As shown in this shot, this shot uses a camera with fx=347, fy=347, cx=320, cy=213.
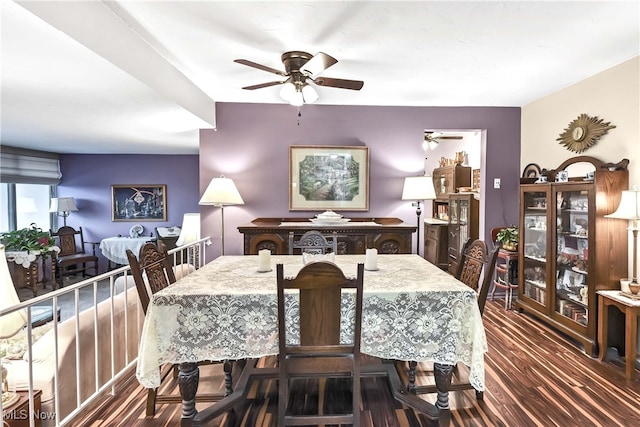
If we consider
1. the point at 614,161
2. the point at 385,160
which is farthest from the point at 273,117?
the point at 614,161

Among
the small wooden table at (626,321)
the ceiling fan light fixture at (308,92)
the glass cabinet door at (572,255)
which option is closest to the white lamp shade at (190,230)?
the ceiling fan light fixture at (308,92)

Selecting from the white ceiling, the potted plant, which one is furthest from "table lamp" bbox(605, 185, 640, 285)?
the potted plant

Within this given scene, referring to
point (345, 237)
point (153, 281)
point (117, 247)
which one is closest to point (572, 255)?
point (345, 237)

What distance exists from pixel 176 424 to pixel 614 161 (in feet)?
12.5

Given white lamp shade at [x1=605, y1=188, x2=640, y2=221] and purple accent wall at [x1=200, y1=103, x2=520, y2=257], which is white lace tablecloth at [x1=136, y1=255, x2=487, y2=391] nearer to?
white lamp shade at [x1=605, y1=188, x2=640, y2=221]

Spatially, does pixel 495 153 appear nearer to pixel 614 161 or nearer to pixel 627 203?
pixel 614 161

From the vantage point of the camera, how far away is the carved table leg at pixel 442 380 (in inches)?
71.8

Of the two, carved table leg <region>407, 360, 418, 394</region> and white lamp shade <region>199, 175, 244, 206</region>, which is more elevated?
white lamp shade <region>199, 175, 244, 206</region>

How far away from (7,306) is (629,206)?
384cm

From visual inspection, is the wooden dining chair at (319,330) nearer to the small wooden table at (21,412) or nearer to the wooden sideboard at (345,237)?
the small wooden table at (21,412)

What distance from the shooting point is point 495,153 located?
4.23 meters

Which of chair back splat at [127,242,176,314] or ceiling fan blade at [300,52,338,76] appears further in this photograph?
ceiling fan blade at [300,52,338,76]

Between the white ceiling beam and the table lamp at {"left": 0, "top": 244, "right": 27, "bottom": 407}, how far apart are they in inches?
45.1

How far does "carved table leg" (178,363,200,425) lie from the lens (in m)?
1.77
